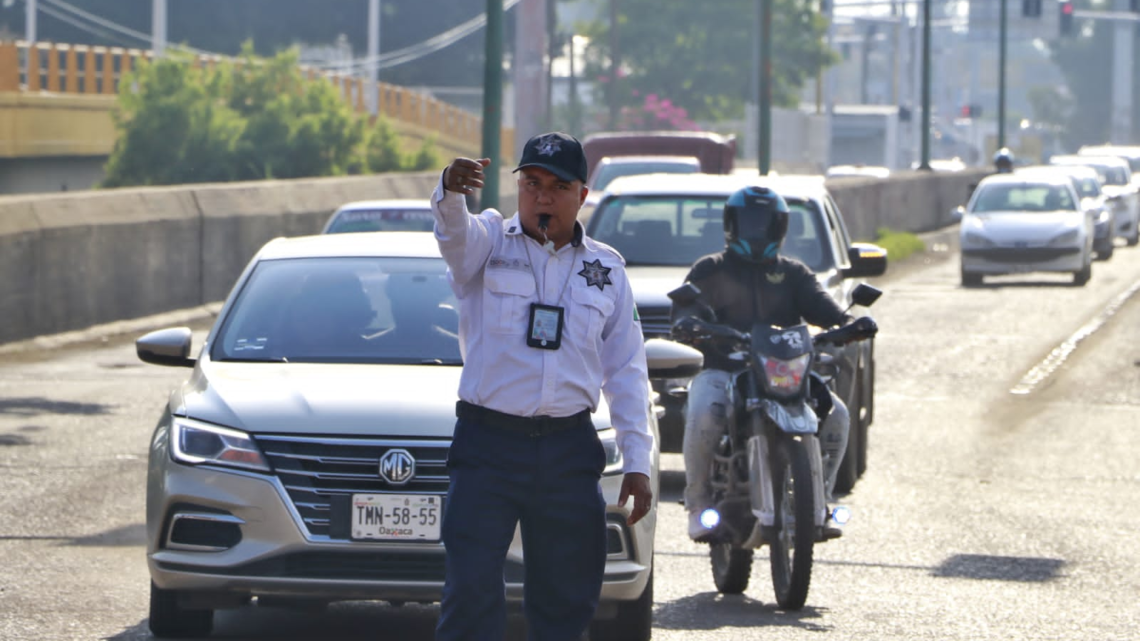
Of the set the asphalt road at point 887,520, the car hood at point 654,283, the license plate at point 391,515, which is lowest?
the asphalt road at point 887,520

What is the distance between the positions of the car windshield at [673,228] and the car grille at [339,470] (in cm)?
619

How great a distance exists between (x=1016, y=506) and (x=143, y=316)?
11633mm

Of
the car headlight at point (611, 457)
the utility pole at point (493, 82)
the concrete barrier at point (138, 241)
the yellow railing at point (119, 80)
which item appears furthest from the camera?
the yellow railing at point (119, 80)

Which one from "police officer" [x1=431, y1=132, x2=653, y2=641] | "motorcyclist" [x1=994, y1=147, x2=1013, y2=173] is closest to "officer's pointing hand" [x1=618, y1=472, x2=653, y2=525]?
"police officer" [x1=431, y1=132, x2=653, y2=641]

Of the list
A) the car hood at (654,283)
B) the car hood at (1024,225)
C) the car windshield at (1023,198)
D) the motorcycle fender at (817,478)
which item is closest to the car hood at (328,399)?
the motorcycle fender at (817,478)

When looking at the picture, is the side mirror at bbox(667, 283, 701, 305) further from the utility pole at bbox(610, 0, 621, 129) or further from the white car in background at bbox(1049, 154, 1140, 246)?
the utility pole at bbox(610, 0, 621, 129)

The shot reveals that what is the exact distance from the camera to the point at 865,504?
1116 centimetres

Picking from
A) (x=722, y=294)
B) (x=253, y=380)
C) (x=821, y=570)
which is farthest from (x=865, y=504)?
(x=253, y=380)

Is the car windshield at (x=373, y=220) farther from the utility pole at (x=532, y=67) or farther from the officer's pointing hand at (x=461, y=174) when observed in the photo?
the utility pole at (x=532, y=67)

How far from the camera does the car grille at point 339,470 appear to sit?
21.8 feet

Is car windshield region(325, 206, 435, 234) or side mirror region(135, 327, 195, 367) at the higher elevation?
car windshield region(325, 206, 435, 234)

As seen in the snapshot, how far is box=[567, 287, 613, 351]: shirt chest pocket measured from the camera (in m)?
5.14

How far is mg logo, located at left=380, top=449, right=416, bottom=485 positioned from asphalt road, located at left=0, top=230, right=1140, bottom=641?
2.93 feet

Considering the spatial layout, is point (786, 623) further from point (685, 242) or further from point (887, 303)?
point (887, 303)
